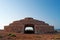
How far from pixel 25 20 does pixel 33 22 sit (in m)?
2.29

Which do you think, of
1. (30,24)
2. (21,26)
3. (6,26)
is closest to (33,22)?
(30,24)

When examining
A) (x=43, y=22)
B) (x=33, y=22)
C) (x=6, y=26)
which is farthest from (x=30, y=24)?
(x=6, y=26)

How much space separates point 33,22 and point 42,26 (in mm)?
2754

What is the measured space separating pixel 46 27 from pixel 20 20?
719 cm

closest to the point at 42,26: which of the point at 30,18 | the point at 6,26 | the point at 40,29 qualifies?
the point at 40,29

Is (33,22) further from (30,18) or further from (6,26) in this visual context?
(6,26)

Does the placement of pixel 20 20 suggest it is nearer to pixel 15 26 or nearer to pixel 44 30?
pixel 15 26

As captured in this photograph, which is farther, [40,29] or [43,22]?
[43,22]

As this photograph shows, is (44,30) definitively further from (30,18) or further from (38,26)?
(30,18)

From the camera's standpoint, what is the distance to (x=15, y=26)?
37.2m

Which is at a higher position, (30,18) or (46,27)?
(30,18)

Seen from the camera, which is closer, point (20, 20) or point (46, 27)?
point (46, 27)

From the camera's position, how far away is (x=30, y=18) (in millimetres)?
39375

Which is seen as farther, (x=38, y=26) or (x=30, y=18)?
(x=30, y=18)
